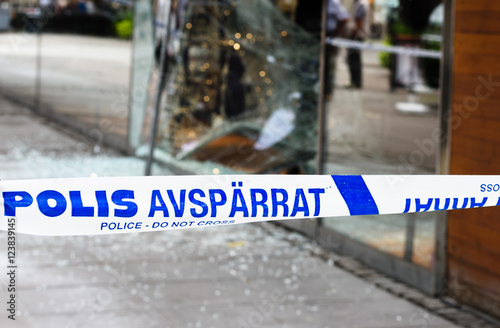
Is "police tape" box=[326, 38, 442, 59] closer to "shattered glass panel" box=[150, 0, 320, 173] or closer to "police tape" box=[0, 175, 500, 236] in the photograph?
"shattered glass panel" box=[150, 0, 320, 173]

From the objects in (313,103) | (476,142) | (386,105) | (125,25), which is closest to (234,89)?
(313,103)

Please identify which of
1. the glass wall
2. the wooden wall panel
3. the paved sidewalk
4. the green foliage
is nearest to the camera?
the paved sidewalk

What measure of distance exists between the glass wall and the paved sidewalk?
0.43m

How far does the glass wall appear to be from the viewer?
19.3ft

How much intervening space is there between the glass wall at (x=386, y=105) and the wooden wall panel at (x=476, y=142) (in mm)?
199

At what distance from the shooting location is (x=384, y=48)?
6.36 m

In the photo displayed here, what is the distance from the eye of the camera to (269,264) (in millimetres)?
6426

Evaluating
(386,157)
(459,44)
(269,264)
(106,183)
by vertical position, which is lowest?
(269,264)

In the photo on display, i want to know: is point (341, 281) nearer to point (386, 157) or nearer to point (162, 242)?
point (386, 157)

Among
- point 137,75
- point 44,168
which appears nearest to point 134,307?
point 44,168

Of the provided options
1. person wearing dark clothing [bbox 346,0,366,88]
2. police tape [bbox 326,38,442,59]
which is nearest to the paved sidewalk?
person wearing dark clothing [bbox 346,0,366,88]

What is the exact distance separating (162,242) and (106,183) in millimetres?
4038

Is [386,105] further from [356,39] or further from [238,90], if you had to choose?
[238,90]

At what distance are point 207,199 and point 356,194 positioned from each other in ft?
1.87
